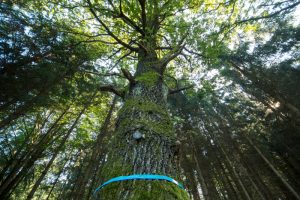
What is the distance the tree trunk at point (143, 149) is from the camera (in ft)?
5.09

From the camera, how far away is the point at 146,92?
3131mm

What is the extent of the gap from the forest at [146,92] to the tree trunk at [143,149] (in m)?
0.01

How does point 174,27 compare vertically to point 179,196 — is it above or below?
above

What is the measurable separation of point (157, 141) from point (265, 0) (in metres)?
4.09

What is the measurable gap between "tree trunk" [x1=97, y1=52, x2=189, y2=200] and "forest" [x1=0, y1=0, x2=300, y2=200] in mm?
13

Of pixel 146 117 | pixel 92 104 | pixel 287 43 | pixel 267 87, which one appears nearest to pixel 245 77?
pixel 267 87

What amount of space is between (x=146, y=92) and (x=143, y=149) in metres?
1.28

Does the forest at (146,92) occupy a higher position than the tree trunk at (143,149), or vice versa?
the forest at (146,92)

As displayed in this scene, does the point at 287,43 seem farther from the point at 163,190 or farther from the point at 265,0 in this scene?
the point at 163,190

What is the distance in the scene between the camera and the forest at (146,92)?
230cm

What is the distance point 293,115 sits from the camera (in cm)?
1273

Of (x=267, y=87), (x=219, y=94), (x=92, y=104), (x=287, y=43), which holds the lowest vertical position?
(x=92, y=104)

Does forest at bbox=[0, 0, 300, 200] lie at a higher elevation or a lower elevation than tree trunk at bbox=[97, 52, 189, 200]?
higher

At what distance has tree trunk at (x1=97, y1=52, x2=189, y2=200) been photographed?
5.09 ft
